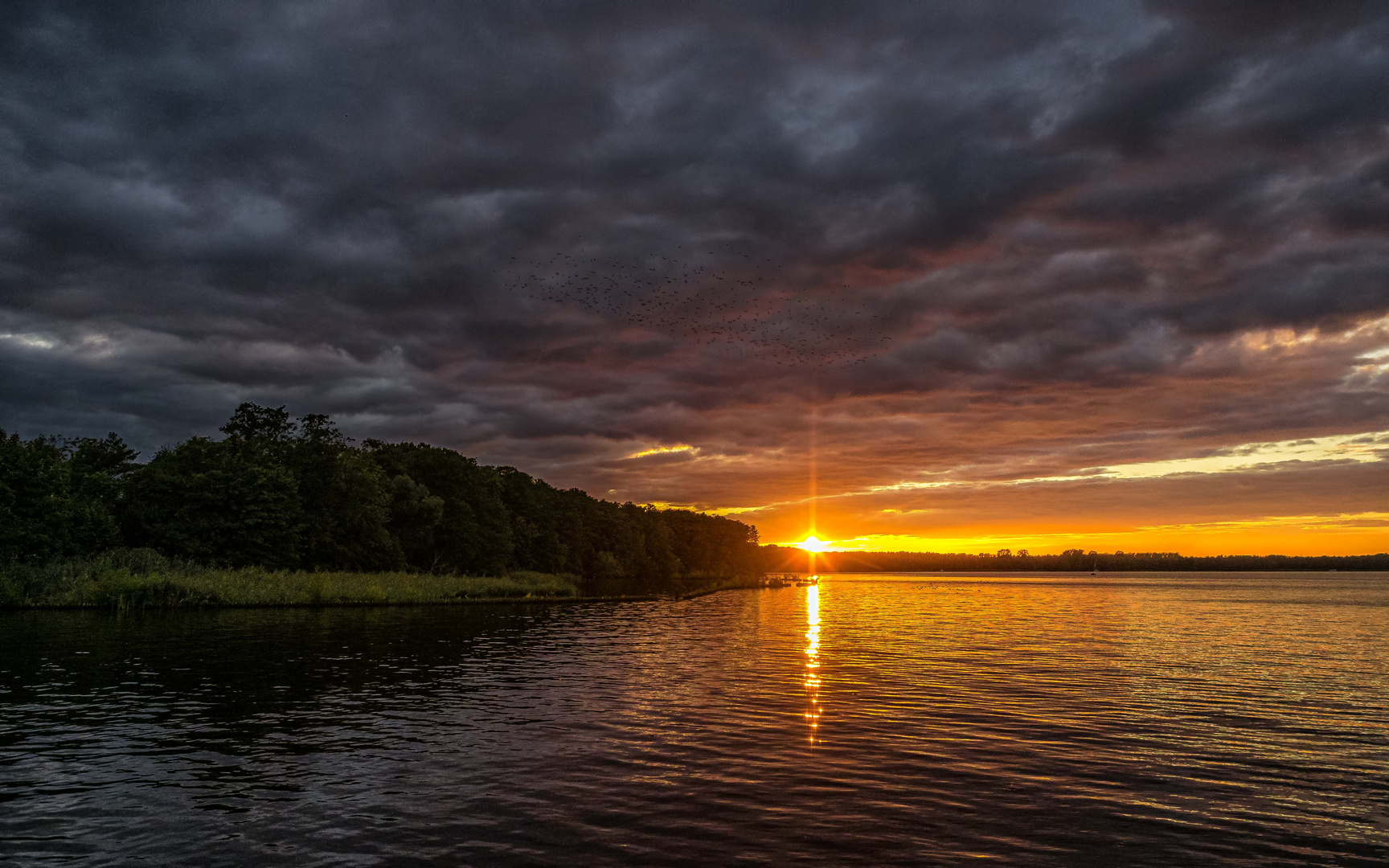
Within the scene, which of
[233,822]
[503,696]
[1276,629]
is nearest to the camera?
[233,822]

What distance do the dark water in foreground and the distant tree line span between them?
34.1 metres

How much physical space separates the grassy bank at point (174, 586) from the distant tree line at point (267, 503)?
6080mm

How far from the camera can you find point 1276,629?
2470 inches

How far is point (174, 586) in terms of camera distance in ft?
213

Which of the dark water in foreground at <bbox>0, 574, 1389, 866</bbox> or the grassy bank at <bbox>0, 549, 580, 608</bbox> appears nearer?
the dark water in foreground at <bbox>0, 574, 1389, 866</bbox>

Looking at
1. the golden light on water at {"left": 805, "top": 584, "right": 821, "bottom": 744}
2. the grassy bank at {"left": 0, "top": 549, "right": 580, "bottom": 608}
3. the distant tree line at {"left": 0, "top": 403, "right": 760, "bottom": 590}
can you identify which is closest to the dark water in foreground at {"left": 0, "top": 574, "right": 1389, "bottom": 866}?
the golden light on water at {"left": 805, "top": 584, "right": 821, "bottom": 744}

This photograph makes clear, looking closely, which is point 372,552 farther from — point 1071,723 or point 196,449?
point 1071,723

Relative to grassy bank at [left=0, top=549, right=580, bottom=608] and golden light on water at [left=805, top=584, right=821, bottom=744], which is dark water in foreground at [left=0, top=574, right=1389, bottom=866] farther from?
grassy bank at [left=0, top=549, right=580, bottom=608]

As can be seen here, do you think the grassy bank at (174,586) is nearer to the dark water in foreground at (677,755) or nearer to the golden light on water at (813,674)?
the dark water in foreground at (677,755)

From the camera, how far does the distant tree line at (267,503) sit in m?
73.5

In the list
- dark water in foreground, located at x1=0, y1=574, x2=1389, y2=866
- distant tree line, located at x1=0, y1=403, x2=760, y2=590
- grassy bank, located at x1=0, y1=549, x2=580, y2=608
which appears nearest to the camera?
dark water in foreground, located at x1=0, y1=574, x2=1389, y2=866

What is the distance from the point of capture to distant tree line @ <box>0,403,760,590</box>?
241 feet

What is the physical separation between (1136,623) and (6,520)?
93.8 meters

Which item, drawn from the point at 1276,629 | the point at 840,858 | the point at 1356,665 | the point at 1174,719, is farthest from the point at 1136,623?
the point at 840,858
